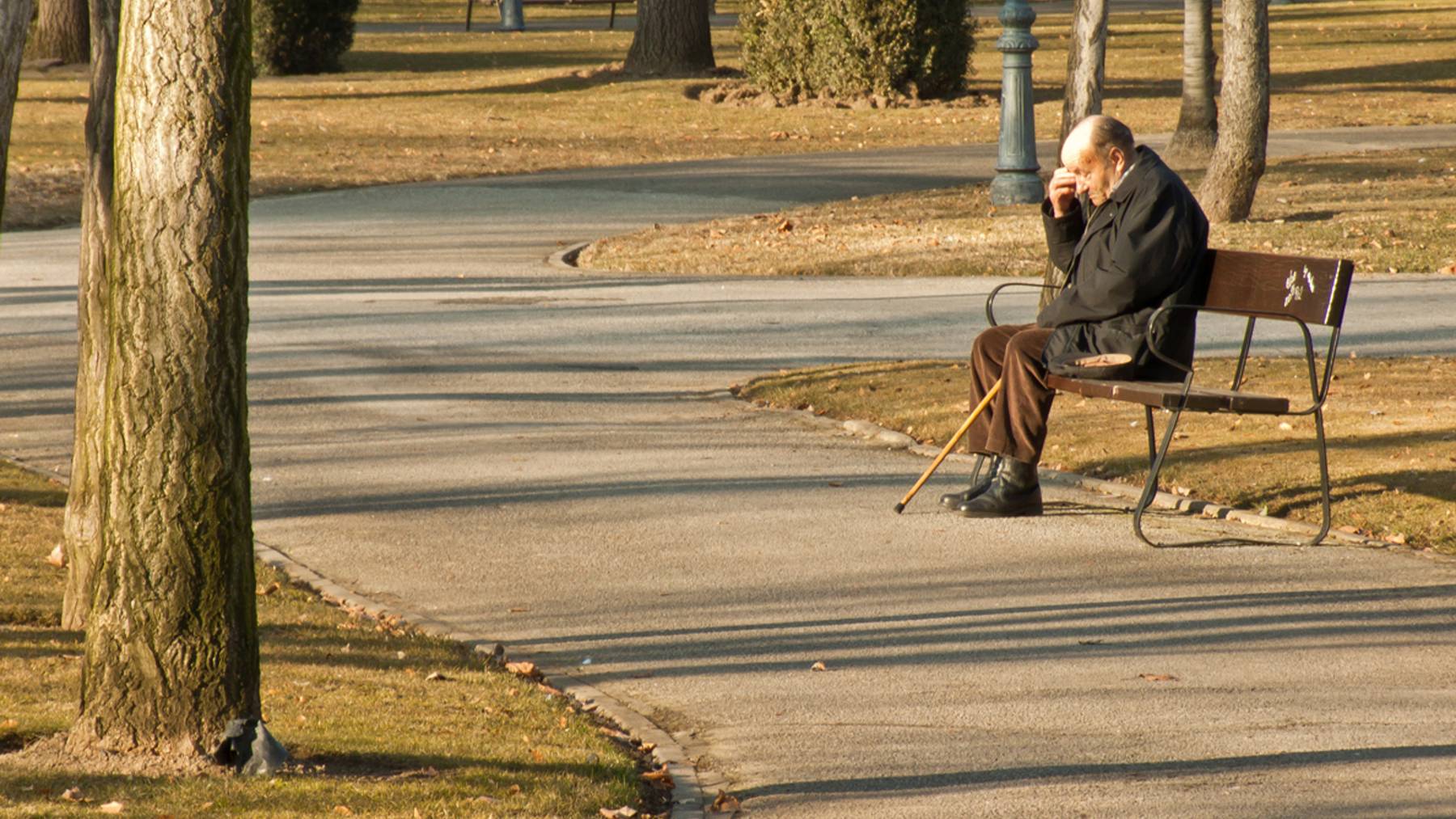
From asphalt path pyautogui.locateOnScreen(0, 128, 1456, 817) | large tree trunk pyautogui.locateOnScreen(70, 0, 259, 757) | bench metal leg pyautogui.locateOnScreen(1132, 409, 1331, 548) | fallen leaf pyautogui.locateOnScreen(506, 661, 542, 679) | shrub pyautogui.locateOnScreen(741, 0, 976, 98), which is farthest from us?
shrub pyautogui.locateOnScreen(741, 0, 976, 98)

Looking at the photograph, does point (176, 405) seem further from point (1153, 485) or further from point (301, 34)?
point (301, 34)

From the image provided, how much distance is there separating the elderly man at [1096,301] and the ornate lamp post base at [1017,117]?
9.38m

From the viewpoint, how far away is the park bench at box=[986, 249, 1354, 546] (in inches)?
277

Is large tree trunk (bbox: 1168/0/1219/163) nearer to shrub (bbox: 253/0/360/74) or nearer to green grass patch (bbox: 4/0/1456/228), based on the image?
green grass patch (bbox: 4/0/1456/228)

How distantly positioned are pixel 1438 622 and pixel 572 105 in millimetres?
27033

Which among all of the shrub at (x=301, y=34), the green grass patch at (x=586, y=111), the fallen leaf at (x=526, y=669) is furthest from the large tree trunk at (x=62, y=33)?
the fallen leaf at (x=526, y=669)

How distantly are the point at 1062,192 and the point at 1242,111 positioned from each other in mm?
A: 9259

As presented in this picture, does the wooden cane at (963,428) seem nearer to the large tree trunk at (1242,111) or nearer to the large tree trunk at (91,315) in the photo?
the large tree trunk at (91,315)

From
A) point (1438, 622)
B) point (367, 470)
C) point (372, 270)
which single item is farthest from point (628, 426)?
point (372, 270)

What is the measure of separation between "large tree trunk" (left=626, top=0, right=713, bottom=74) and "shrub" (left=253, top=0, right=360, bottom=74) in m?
6.20

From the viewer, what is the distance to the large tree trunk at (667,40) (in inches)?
1422

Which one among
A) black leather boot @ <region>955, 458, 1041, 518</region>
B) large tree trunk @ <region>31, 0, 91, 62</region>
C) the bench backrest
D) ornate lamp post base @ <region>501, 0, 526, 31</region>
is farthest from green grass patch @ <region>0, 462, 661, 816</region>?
ornate lamp post base @ <region>501, 0, 526, 31</region>

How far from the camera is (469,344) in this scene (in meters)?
12.3

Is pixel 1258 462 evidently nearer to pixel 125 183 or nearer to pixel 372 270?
pixel 125 183
